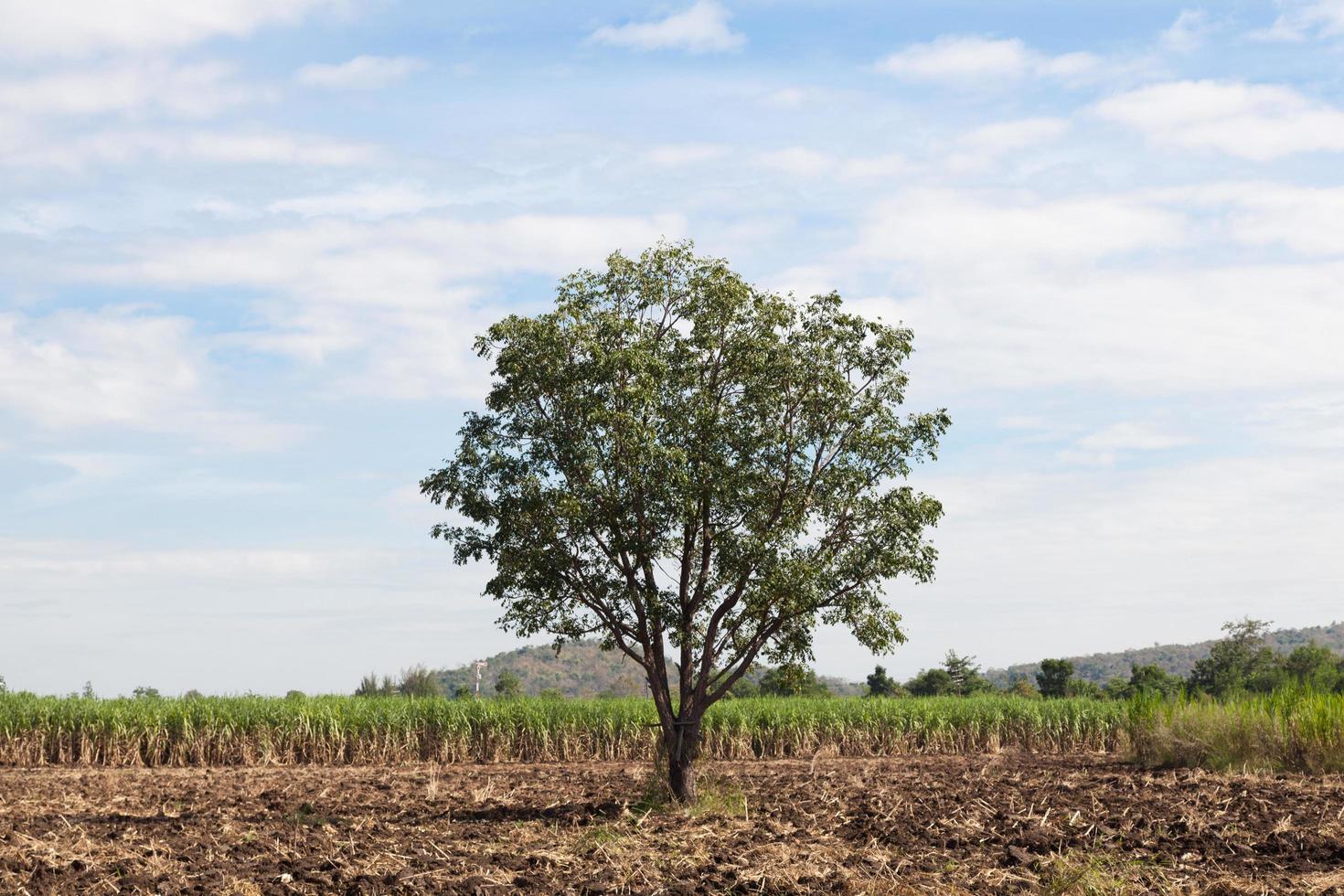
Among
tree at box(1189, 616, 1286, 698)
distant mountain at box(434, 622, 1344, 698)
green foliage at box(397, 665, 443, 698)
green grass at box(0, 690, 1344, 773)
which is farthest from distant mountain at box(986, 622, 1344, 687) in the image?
green grass at box(0, 690, 1344, 773)

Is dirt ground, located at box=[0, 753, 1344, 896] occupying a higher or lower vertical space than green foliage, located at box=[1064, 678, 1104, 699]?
higher

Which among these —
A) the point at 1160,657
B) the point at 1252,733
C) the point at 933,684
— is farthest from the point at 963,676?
the point at 1160,657

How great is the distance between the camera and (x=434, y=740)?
28.9 m

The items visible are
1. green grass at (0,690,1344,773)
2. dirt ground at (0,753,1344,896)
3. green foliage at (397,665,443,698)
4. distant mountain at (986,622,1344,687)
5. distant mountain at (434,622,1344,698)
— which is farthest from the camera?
distant mountain at (986,622,1344,687)

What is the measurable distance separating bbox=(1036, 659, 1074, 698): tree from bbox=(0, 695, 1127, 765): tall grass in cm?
2646

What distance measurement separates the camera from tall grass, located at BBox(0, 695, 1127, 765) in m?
27.8

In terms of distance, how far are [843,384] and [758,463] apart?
1671 millimetres

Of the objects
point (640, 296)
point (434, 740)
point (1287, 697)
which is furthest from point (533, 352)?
point (1287, 697)

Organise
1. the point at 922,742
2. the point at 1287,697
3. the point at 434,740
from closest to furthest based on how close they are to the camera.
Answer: the point at 1287,697 < the point at 434,740 < the point at 922,742

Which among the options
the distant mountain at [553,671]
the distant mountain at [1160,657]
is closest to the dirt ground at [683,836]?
the distant mountain at [553,671]

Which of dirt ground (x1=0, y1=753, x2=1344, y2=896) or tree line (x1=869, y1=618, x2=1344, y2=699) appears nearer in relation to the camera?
dirt ground (x1=0, y1=753, x2=1344, y2=896)

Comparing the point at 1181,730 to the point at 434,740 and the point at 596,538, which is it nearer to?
the point at 596,538

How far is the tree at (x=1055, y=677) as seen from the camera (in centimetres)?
5816

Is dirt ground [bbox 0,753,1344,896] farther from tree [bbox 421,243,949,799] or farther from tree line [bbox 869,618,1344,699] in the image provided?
tree line [bbox 869,618,1344,699]
